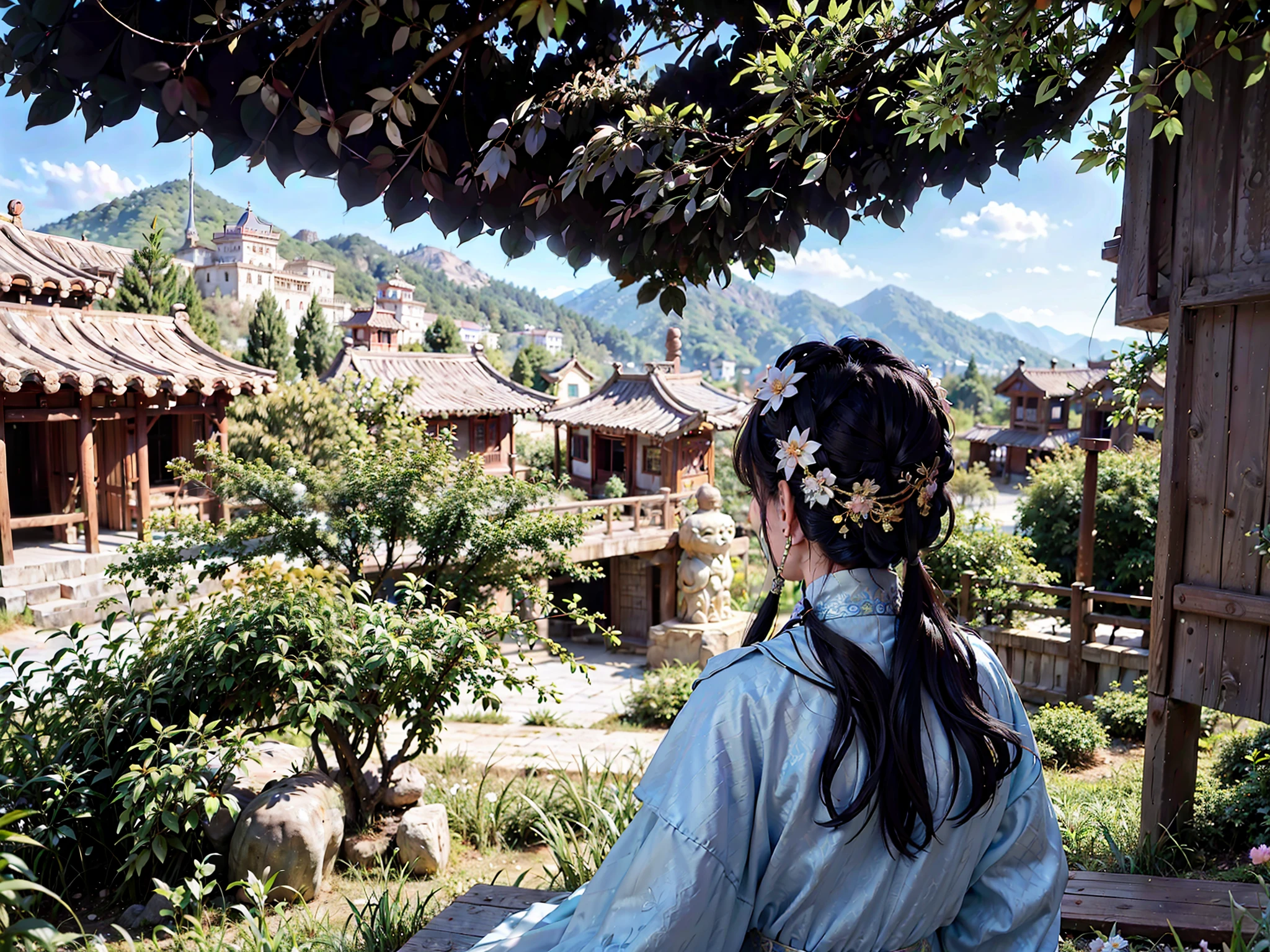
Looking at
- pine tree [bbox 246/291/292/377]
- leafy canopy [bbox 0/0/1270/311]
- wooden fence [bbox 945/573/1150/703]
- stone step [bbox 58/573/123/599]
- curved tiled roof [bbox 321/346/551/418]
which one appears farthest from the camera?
pine tree [bbox 246/291/292/377]

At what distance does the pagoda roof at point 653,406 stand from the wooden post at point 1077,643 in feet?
32.7

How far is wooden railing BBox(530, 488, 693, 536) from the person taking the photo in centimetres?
1430

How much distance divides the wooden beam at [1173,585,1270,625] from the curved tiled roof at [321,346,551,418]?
1487 centimetres

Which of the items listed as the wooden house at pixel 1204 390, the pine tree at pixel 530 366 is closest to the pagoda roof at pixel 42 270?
the wooden house at pixel 1204 390

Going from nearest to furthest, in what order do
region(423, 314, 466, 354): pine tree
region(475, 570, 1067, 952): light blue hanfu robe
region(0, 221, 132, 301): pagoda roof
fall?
1. region(475, 570, 1067, 952): light blue hanfu robe
2. region(0, 221, 132, 301): pagoda roof
3. region(423, 314, 466, 354): pine tree

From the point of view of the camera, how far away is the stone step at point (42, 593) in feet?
28.6

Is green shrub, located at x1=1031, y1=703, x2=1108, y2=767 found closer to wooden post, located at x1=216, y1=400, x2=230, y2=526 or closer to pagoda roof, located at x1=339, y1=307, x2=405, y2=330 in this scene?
wooden post, located at x1=216, y1=400, x2=230, y2=526

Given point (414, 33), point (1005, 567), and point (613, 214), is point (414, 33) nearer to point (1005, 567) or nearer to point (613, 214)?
point (613, 214)

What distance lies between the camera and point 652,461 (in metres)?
18.0

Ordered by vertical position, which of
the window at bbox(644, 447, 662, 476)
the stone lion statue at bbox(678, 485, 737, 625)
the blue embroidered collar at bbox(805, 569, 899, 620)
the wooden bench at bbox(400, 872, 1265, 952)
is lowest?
the stone lion statue at bbox(678, 485, 737, 625)

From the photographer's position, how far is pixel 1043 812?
137 cm

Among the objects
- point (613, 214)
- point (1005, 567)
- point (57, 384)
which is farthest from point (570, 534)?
point (57, 384)

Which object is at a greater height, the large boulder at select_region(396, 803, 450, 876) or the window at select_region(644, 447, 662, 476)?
the window at select_region(644, 447, 662, 476)

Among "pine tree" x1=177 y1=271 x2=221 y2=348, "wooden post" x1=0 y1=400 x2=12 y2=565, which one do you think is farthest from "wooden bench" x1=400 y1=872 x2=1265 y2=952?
"pine tree" x1=177 y1=271 x2=221 y2=348
